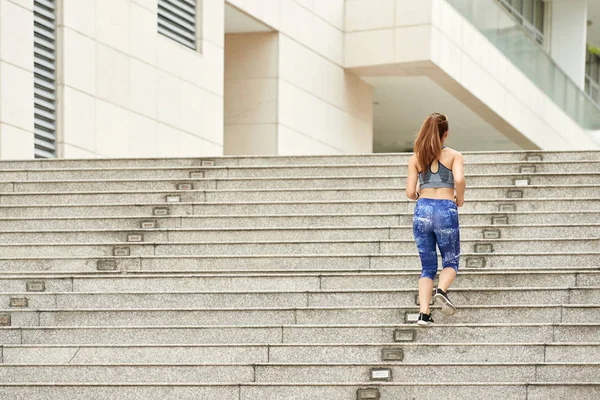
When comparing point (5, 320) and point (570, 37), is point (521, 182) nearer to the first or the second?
point (5, 320)

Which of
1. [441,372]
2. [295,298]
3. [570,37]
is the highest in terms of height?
[570,37]

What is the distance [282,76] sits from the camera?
2458 cm

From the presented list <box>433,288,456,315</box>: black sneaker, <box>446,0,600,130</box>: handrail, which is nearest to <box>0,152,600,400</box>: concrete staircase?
<box>433,288,456,315</box>: black sneaker

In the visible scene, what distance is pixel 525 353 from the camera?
8.88 m

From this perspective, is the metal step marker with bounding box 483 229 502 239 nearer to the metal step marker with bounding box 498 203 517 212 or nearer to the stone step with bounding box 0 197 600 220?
the stone step with bounding box 0 197 600 220

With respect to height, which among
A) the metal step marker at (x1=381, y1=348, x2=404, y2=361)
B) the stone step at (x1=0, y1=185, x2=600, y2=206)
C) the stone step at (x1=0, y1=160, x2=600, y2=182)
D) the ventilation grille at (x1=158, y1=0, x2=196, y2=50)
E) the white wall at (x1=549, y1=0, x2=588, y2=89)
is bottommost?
the metal step marker at (x1=381, y1=348, x2=404, y2=361)

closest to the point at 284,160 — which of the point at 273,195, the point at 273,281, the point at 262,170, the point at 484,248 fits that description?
the point at 262,170

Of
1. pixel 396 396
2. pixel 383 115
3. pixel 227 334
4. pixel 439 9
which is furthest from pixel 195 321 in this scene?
pixel 383 115

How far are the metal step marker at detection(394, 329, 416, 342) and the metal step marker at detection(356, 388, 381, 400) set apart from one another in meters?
0.77

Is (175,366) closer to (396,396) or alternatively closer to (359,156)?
(396,396)

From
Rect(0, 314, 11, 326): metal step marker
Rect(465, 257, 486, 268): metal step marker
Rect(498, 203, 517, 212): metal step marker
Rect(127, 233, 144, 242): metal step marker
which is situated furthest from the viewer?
Rect(498, 203, 517, 212): metal step marker

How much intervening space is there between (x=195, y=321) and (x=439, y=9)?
1705cm

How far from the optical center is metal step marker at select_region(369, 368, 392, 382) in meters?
8.78

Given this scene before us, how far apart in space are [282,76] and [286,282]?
47.8 feet
